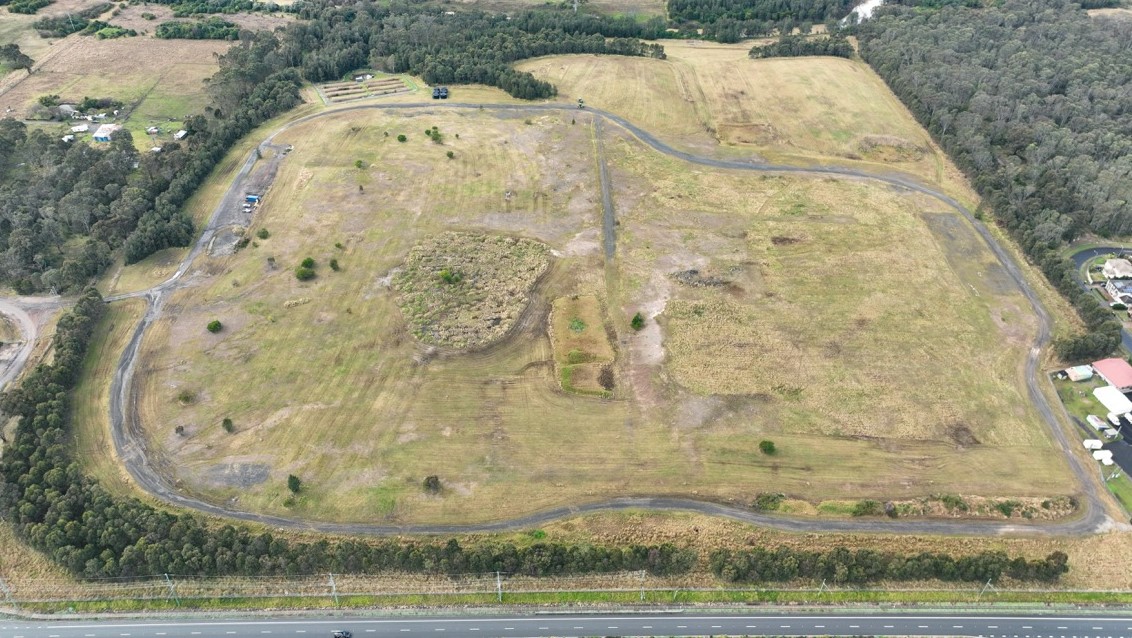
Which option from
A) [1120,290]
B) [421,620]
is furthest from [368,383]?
[1120,290]

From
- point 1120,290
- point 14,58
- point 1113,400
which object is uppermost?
point 1120,290

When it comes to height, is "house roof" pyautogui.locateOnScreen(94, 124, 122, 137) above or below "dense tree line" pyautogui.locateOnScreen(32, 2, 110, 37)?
below

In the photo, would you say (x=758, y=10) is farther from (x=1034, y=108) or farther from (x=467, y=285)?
(x=467, y=285)

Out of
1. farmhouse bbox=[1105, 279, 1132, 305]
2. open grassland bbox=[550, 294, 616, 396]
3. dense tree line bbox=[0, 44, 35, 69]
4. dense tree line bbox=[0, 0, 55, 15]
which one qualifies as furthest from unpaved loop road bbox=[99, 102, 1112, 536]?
dense tree line bbox=[0, 0, 55, 15]

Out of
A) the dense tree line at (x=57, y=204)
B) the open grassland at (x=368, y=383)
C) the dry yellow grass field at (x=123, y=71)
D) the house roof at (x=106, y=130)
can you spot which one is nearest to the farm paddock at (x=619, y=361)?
the open grassland at (x=368, y=383)

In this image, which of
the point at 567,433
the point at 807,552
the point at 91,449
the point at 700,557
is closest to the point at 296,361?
the point at 91,449

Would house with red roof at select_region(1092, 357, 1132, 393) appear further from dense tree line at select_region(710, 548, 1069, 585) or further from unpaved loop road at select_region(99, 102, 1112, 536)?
dense tree line at select_region(710, 548, 1069, 585)
